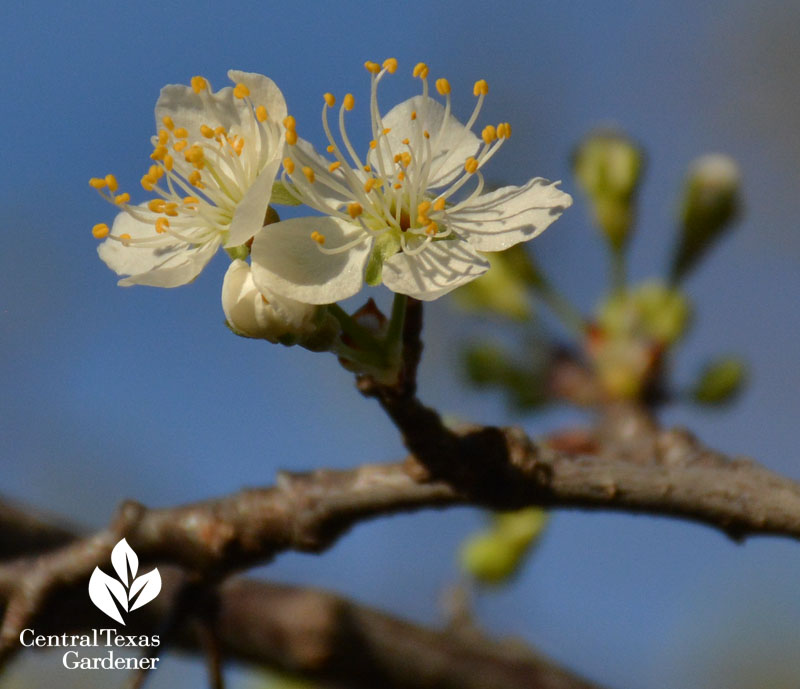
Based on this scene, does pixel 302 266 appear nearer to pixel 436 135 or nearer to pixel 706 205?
pixel 436 135

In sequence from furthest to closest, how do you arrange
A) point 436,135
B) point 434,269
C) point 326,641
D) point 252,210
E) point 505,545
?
point 505,545
point 326,641
point 436,135
point 434,269
point 252,210

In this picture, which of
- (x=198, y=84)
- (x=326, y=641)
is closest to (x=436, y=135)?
(x=198, y=84)

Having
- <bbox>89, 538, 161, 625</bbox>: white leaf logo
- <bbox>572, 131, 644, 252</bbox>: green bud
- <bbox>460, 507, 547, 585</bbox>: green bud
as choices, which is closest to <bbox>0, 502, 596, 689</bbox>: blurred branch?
<bbox>89, 538, 161, 625</bbox>: white leaf logo

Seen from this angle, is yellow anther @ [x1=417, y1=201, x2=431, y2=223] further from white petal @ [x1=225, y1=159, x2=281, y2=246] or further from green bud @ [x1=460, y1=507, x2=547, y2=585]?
green bud @ [x1=460, y1=507, x2=547, y2=585]

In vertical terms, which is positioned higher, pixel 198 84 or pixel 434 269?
pixel 198 84

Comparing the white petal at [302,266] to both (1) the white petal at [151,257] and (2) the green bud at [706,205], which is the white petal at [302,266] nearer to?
(1) the white petal at [151,257]

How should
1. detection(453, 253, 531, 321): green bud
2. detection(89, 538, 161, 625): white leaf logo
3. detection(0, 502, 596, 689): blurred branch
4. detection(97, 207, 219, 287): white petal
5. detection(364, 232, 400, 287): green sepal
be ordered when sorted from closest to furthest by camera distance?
detection(97, 207, 219, 287): white petal, detection(364, 232, 400, 287): green sepal, detection(89, 538, 161, 625): white leaf logo, detection(0, 502, 596, 689): blurred branch, detection(453, 253, 531, 321): green bud

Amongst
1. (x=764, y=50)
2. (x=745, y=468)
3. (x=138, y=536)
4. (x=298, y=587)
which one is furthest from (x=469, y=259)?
(x=764, y=50)

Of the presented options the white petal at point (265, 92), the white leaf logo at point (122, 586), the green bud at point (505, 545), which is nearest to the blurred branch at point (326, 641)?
the white leaf logo at point (122, 586)
